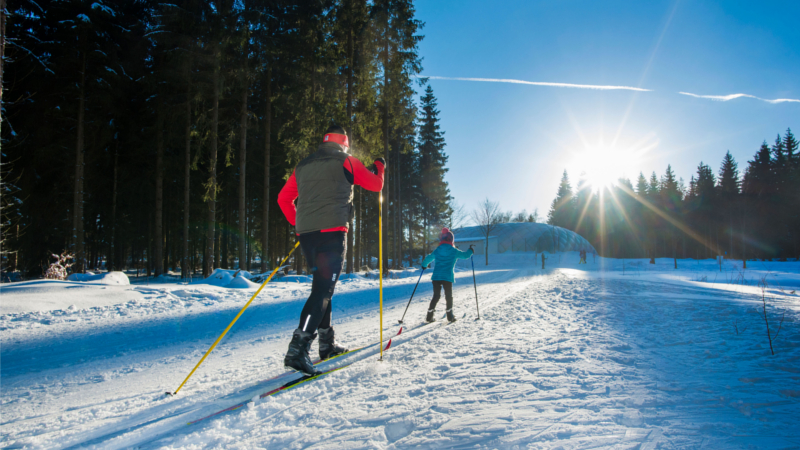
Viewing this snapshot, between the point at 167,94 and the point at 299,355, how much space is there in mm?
18282

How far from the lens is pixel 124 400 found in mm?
2596

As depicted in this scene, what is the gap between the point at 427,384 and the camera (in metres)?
2.75

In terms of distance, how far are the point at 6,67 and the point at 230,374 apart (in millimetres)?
18081

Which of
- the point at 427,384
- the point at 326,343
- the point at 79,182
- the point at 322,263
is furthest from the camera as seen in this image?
the point at 79,182

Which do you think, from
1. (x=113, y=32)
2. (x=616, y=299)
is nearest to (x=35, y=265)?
(x=113, y=32)

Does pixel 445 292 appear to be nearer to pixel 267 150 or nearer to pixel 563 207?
pixel 267 150

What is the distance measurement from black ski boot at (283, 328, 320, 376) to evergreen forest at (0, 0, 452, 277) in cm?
1227

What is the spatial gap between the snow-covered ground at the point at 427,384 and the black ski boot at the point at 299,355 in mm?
185

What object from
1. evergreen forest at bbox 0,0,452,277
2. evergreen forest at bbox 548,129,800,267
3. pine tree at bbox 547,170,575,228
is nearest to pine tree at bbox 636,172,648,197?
evergreen forest at bbox 548,129,800,267

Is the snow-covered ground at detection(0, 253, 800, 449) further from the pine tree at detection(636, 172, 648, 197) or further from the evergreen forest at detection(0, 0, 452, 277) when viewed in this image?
the pine tree at detection(636, 172, 648, 197)

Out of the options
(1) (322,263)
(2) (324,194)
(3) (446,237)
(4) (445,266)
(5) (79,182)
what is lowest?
(4) (445,266)

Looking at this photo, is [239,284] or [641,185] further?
[641,185]

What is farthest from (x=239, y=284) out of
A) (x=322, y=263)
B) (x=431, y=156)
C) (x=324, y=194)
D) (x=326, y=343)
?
(x=431, y=156)

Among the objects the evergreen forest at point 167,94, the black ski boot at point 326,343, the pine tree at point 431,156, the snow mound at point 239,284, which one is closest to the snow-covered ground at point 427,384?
the black ski boot at point 326,343
